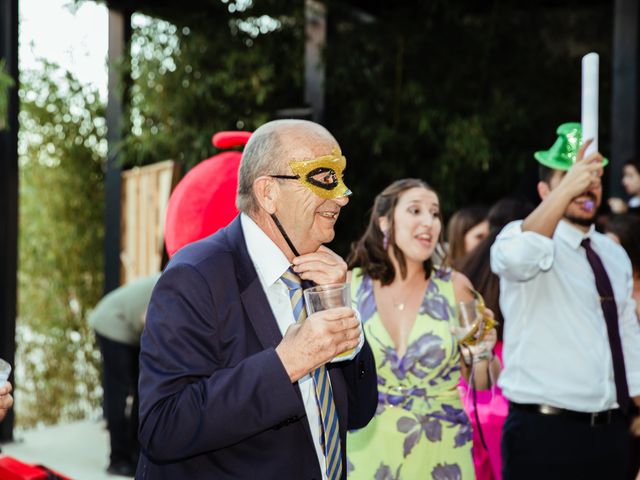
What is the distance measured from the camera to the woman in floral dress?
290 centimetres

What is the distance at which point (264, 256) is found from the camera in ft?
5.86

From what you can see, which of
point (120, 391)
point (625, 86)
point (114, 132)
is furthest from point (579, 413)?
point (114, 132)

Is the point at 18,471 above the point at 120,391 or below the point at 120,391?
above

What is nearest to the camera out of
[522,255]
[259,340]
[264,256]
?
[259,340]

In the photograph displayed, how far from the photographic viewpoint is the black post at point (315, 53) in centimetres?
602

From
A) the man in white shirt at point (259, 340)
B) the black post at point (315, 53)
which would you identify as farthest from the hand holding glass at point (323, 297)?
the black post at point (315, 53)

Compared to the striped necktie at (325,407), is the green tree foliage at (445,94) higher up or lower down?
higher up

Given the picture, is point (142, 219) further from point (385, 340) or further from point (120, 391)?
point (385, 340)

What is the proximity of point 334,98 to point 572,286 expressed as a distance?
394cm

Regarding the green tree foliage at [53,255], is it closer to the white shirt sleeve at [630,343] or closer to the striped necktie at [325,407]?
the white shirt sleeve at [630,343]

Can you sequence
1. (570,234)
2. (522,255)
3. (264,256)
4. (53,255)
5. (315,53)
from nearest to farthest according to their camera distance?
1. (264,256)
2. (522,255)
3. (570,234)
4. (315,53)
5. (53,255)

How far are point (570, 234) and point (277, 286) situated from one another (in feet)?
5.13

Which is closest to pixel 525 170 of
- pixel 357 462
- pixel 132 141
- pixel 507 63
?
pixel 507 63

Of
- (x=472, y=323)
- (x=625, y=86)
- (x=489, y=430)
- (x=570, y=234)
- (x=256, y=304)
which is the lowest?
(x=489, y=430)
